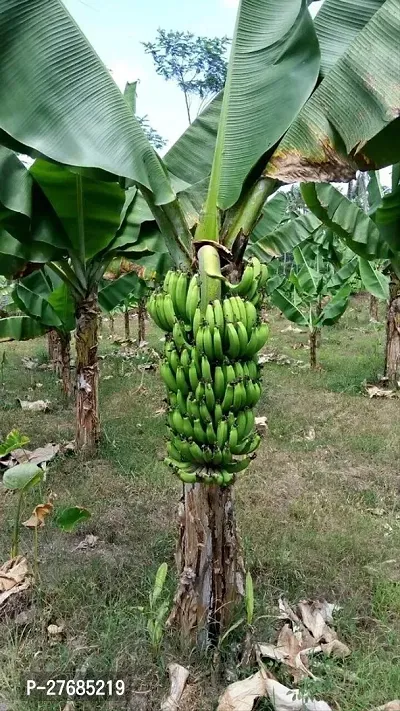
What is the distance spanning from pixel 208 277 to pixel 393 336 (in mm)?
5053

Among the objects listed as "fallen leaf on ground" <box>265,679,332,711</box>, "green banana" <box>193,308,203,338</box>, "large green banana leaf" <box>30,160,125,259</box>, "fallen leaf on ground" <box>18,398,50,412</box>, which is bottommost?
"fallen leaf on ground" <box>265,679,332,711</box>

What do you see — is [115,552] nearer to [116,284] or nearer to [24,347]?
[116,284]

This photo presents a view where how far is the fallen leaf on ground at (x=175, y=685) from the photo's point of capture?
1.89 meters

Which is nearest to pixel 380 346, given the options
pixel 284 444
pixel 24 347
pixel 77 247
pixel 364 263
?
pixel 364 263

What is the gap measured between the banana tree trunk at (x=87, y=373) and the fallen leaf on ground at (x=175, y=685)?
7.76 feet

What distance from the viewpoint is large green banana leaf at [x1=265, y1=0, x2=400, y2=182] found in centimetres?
177

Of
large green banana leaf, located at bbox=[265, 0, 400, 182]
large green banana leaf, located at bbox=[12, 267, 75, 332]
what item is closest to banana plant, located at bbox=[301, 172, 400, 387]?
large green banana leaf, located at bbox=[265, 0, 400, 182]

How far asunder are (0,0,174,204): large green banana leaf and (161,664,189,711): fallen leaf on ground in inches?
66.8

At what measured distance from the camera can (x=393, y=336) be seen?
639 centimetres

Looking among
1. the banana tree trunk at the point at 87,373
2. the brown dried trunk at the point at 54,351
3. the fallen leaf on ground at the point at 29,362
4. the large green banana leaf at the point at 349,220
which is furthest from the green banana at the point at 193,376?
the fallen leaf on ground at the point at 29,362

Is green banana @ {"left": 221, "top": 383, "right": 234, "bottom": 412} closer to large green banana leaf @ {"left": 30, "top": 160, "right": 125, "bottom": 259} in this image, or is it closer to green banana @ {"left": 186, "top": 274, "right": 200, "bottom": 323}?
green banana @ {"left": 186, "top": 274, "right": 200, "bottom": 323}

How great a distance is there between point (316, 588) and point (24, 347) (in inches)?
335

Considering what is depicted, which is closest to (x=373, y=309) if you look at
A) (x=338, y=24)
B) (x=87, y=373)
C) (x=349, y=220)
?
(x=349, y=220)

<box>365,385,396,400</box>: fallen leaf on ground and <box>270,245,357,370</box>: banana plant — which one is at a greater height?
<box>270,245,357,370</box>: banana plant
